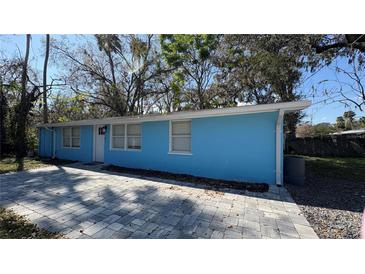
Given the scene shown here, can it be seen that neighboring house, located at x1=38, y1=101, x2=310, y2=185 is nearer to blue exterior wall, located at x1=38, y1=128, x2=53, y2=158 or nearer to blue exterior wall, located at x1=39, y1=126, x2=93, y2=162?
blue exterior wall, located at x1=39, y1=126, x2=93, y2=162

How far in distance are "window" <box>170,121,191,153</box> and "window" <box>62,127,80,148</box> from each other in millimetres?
6411

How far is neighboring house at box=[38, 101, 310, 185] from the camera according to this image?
543cm

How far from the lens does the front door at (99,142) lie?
9.34 m

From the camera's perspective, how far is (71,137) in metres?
10.8

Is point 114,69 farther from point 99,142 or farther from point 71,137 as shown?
point 99,142

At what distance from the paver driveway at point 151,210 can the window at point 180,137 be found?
5.28 feet

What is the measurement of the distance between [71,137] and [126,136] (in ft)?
14.8

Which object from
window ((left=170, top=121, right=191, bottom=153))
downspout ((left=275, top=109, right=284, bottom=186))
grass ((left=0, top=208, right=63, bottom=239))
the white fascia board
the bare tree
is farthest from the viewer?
the bare tree

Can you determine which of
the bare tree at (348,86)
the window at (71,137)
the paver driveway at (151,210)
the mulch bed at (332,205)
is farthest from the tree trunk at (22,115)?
the bare tree at (348,86)

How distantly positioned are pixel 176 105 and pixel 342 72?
1135 centimetres

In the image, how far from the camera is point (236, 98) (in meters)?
14.5

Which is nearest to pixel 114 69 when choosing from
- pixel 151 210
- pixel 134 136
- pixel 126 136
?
pixel 126 136

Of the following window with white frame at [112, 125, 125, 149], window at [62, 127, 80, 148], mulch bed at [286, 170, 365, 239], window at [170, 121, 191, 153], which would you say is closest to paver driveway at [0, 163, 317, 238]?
mulch bed at [286, 170, 365, 239]
